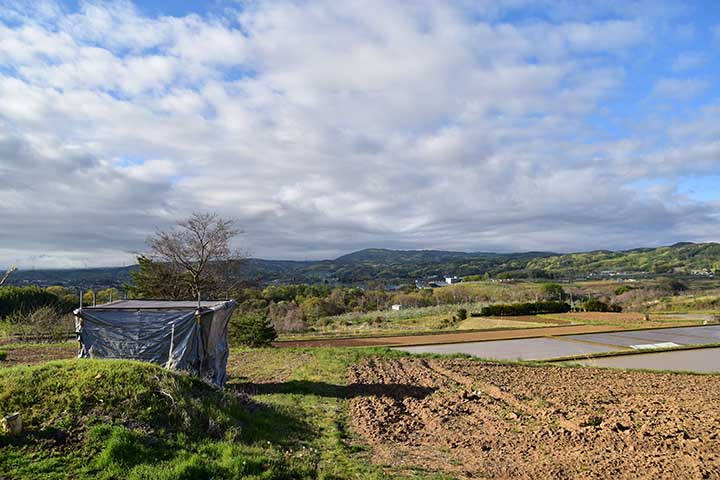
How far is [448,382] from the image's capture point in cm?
1485

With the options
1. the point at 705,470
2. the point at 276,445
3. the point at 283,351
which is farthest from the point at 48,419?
the point at 283,351

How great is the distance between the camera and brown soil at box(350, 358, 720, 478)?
281 inches

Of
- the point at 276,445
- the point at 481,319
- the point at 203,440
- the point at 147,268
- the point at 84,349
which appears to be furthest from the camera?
the point at 481,319

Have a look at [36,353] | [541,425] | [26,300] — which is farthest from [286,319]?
[541,425]

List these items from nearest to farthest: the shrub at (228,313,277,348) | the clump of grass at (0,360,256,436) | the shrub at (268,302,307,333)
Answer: the clump of grass at (0,360,256,436) < the shrub at (228,313,277,348) < the shrub at (268,302,307,333)

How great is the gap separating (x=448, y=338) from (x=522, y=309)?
23778 mm

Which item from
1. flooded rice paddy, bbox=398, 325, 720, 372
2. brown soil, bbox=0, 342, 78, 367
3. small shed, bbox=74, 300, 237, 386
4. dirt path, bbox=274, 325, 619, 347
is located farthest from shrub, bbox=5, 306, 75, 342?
flooded rice paddy, bbox=398, 325, 720, 372

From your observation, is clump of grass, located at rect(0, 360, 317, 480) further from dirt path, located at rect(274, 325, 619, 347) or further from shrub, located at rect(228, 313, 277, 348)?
dirt path, located at rect(274, 325, 619, 347)

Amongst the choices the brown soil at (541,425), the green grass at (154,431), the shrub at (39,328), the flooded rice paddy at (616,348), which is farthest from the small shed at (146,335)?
the shrub at (39,328)

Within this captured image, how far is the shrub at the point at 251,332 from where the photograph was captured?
26.7 meters

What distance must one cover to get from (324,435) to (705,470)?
6220 millimetres

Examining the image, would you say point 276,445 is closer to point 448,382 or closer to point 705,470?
point 705,470

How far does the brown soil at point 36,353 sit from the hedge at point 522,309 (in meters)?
42.5

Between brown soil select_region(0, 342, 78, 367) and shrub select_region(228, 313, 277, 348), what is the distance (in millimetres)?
8286
